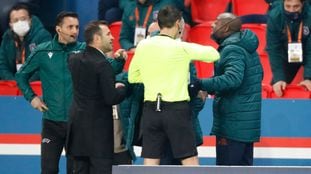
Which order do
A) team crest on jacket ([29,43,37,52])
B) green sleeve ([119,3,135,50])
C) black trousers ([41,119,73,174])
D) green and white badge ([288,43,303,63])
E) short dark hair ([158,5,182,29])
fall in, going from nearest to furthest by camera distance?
short dark hair ([158,5,182,29])
black trousers ([41,119,73,174])
green and white badge ([288,43,303,63])
team crest on jacket ([29,43,37,52])
green sleeve ([119,3,135,50])

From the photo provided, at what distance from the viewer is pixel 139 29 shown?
389 inches

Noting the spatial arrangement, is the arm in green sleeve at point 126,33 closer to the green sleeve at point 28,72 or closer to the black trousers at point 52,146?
the green sleeve at point 28,72

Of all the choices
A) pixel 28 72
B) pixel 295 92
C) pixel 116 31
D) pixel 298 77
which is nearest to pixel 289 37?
pixel 298 77

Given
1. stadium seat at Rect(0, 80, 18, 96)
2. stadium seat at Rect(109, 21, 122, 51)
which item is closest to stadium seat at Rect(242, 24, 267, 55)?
stadium seat at Rect(109, 21, 122, 51)

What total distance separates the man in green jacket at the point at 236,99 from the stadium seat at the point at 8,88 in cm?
234

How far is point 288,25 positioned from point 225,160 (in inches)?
80.5

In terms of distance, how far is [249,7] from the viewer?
1038 centimetres

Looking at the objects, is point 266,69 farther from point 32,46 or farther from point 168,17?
point 168,17

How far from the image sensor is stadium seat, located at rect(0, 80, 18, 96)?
30.0 feet

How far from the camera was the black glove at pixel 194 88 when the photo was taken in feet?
23.1

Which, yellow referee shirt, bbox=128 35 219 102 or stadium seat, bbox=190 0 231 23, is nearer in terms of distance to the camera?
yellow referee shirt, bbox=128 35 219 102

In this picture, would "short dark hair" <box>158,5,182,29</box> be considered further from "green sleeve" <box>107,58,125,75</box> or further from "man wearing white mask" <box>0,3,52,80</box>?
"man wearing white mask" <box>0,3,52,80</box>

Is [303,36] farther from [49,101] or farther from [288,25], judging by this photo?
[49,101]

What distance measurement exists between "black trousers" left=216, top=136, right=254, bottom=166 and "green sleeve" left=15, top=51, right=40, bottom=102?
1.60m
